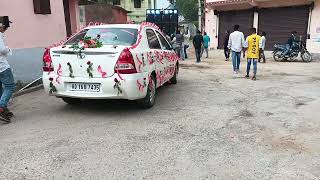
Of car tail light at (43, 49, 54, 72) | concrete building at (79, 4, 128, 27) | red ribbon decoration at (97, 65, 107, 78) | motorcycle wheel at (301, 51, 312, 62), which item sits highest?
concrete building at (79, 4, 128, 27)

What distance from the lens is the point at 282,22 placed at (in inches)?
901

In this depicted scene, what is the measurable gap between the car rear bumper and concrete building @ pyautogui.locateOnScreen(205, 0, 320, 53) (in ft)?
56.6

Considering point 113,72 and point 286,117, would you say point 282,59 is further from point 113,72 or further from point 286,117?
point 113,72

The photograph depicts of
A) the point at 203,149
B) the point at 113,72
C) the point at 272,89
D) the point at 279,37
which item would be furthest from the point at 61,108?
the point at 279,37

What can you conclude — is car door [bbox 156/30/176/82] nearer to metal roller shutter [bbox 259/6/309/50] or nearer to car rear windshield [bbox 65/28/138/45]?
car rear windshield [bbox 65/28/138/45]

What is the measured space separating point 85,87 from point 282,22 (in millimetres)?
19464

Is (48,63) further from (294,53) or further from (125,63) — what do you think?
(294,53)

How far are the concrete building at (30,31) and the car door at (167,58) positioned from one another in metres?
4.06

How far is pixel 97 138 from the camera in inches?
203

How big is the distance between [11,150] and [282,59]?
16625 millimetres

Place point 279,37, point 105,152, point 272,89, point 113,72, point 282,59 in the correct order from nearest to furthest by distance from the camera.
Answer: point 105,152 < point 113,72 < point 272,89 < point 282,59 < point 279,37

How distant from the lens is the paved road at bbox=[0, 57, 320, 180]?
13.4 ft

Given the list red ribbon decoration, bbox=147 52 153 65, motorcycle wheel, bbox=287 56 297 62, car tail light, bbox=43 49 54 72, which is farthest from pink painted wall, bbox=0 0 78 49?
motorcycle wheel, bbox=287 56 297 62

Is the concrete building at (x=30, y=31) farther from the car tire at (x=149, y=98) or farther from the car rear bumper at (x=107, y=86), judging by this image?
the car tire at (x=149, y=98)
